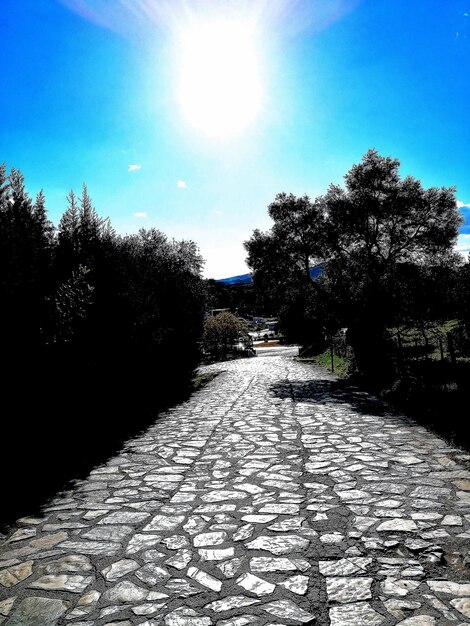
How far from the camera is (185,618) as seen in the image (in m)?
2.48

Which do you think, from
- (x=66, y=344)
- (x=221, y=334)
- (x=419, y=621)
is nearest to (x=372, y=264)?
(x=66, y=344)

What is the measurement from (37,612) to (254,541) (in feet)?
5.59

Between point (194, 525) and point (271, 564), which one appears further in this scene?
point (194, 525)

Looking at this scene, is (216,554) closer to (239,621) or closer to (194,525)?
(194,525)

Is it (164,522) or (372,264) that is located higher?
(372,264)

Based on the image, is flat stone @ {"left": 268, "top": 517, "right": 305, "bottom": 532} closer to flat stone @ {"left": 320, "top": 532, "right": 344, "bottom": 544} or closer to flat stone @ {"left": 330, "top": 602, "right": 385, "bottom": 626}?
flat stone @ {"left": 320, "top": 532, "right": 344, "bottom": 544}

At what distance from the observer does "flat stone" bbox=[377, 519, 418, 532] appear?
356 centimetres

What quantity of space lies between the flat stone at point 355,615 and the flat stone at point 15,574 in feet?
7.56

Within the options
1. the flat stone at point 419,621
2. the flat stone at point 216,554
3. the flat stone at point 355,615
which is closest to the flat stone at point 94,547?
the flat stone at point 216,554

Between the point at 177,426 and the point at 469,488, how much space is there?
5.55 m

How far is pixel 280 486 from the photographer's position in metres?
4.73

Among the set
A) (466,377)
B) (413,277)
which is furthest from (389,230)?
(466,377)

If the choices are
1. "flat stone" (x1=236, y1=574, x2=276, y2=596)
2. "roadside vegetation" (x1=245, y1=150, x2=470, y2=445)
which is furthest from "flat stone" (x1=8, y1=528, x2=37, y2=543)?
"roadside vegetation" (x1=245, y1=150, x2=470, y2=445)

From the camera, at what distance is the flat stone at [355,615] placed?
2400 millimetres
